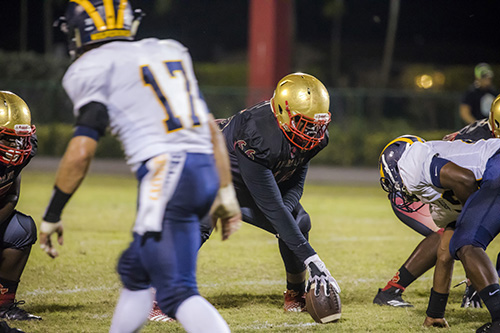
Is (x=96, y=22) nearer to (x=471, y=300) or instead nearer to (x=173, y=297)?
(x=173, y=297)

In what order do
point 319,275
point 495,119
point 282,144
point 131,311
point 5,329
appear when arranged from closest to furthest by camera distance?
point 131,311
point 5,329
point 319,275
point 282,144
point 495,119

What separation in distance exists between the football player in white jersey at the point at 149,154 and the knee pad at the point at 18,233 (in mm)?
1573

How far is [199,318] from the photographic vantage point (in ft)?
9.14

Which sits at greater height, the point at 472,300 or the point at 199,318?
the point at 199,318

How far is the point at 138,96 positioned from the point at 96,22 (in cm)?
41

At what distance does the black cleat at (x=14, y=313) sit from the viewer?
4.34 meters

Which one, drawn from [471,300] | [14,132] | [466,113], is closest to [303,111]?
[14,132]

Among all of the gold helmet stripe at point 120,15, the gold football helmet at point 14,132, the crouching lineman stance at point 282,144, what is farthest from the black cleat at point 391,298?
the gold helmet stripe at point 120,15

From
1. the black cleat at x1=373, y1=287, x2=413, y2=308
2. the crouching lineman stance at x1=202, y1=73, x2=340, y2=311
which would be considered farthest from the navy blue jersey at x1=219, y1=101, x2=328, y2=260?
the black cleat at x1=373, y1=287, x2=413, y2=308

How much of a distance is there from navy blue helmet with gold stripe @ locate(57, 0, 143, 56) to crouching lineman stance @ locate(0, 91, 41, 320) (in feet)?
4.47

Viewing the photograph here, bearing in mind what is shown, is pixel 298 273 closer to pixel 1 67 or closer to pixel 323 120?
pixel 323 120

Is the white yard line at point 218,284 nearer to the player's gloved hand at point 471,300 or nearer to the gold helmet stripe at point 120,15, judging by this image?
the player's gloved hand at point 471,300

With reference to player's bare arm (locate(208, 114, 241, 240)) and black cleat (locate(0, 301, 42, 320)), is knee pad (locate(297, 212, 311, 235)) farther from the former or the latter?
black cleat (locate(0, 301, 42, 320))

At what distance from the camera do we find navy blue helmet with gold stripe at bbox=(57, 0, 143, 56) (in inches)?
118
